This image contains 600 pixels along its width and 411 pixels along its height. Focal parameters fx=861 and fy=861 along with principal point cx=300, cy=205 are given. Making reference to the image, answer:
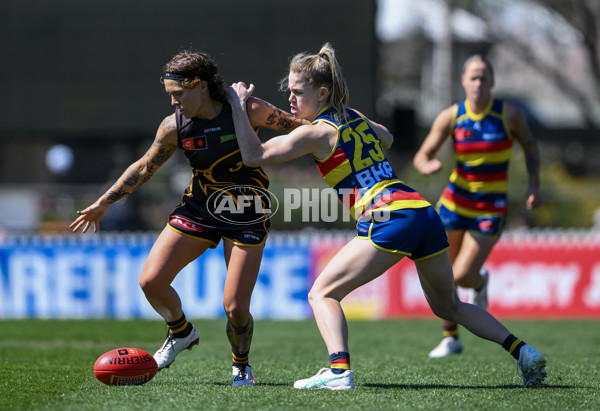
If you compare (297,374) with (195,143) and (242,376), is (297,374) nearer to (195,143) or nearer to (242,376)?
(242,376)

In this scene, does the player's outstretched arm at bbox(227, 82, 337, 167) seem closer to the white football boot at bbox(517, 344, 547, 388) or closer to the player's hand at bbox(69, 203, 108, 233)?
the player's hand at bbox(69, 203, 108, 233)

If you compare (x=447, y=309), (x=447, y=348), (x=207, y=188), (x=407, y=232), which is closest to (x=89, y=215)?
(x=207, y=188)

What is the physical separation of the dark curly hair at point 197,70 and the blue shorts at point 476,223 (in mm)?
2750

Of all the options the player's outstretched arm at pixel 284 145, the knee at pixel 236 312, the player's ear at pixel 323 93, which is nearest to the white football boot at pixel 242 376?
the knee at pixel 236 312

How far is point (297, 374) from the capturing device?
6.16 metres

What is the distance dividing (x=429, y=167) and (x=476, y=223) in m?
0.76

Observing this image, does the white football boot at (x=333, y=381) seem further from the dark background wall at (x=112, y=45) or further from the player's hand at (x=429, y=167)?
the dark background wall at (x=112, y=45)

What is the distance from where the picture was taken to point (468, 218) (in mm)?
7324

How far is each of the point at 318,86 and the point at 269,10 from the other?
10.8 meters

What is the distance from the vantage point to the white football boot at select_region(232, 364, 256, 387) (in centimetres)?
559

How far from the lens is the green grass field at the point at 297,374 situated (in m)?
4.76

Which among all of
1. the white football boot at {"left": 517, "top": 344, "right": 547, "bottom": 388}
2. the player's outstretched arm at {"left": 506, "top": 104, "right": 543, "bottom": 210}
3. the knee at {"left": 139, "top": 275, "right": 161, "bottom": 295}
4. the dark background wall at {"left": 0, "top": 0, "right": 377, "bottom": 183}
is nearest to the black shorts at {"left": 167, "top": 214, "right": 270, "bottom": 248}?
the knee at {"left": 139, "top": 275, "right": 161, "bottom": 295}

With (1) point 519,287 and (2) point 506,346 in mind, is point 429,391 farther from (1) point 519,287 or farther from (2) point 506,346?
(1) point 519,287

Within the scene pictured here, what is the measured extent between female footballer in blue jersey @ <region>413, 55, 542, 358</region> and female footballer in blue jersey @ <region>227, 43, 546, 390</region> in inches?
84.2
